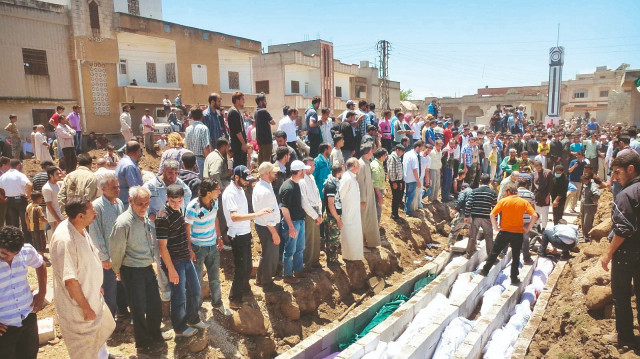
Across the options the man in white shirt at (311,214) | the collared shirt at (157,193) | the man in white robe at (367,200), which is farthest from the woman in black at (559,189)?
the collared shirt at (157,193)

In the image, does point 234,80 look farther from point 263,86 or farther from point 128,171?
point 128,171

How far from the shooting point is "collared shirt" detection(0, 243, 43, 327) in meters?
3.36

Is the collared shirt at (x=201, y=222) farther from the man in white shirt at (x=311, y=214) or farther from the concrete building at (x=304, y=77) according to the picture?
the concrete building at (x=304, y=77)

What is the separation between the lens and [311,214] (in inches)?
252

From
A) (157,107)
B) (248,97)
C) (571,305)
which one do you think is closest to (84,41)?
(157,107)

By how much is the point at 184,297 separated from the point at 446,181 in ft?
30.4

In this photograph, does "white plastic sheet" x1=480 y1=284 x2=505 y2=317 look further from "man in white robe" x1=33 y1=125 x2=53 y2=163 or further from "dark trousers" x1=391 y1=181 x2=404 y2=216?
"man in white robe" x1=33 y1=125 x2=53 y2=163

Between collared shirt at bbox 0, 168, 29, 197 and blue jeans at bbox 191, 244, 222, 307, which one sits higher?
collared shirt at bbox 0, 168, 29, 197

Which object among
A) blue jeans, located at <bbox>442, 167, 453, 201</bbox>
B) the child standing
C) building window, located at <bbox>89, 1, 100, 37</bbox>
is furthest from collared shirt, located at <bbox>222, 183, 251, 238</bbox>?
building window, located at <bbox>89, 1, 100, 37</bbox>

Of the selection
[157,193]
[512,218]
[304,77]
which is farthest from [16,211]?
[304,77]

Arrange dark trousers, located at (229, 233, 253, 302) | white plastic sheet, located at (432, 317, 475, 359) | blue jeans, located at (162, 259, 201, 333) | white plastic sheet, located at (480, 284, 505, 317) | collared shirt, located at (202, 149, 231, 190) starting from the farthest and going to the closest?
white plastic sheet, located at (480, 284, 505, 317)
collared shirt, located at (202, 149, 231, 190)
white plastic sheet, located at (432, 317, 475, 359)
dark trousers, located at (229, 233, 253, 302)
blue jeans, located at (162, 259, 201, 333)

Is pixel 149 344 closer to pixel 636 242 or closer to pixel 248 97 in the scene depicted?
pixel 636 242

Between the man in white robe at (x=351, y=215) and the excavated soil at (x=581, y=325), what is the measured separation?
3.26 m

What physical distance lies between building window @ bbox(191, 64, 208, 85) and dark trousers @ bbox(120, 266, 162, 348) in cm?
1995
